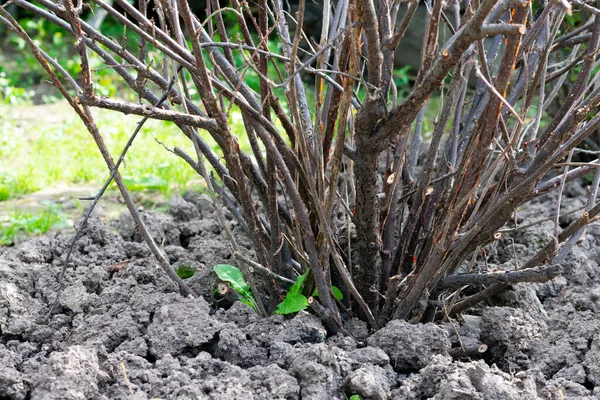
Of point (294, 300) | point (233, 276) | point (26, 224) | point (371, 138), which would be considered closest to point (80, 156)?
point (26, 224)

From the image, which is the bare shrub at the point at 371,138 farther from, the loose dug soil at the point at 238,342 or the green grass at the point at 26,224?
the green grass at the point at 26,224

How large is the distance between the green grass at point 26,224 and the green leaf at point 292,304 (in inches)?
65.6

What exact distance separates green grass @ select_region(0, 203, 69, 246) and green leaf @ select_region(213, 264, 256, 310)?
54.6 inches

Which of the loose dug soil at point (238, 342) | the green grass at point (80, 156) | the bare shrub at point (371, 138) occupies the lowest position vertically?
the loose dug soil at point (238, 342)

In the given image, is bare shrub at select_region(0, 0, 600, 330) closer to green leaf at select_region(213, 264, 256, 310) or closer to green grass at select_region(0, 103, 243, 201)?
green leaf at select_region(213, 264, 256, 310)

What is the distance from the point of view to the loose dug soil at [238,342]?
6.50 ft

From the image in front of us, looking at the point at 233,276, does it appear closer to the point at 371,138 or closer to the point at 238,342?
the point at 238,342

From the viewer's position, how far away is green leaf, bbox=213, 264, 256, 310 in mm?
2479

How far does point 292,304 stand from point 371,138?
2.00 feet

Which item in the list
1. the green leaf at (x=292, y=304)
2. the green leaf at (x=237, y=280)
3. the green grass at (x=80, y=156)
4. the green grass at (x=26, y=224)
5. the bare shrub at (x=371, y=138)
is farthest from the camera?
the green grass at (x=80, y=156)

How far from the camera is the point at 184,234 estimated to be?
A: 3.27m

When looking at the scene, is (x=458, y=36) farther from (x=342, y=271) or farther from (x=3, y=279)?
(x=3, y=279)

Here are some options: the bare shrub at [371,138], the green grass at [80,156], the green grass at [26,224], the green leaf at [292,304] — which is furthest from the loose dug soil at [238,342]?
the green grass at [80,156]

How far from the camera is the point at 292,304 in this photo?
7.58 ft
